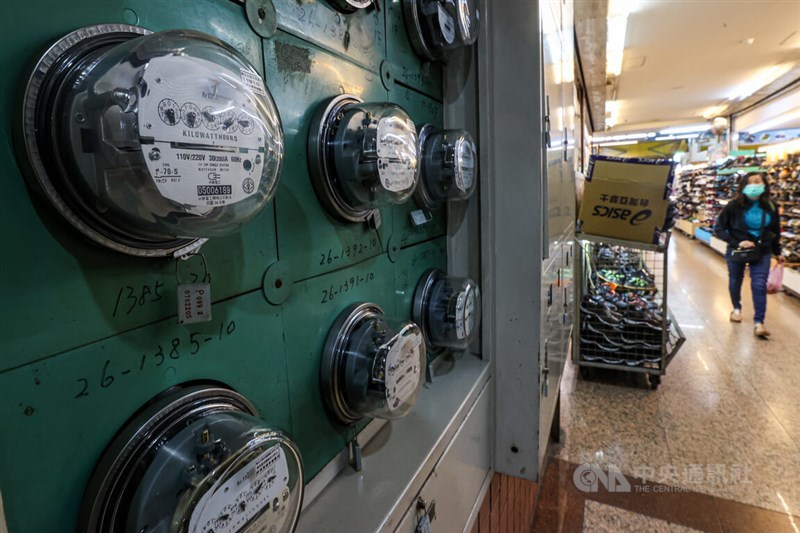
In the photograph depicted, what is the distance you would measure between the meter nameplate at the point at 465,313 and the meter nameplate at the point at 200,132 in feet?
2.48

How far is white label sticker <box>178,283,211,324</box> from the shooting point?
49 cm

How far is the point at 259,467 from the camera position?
465 mm

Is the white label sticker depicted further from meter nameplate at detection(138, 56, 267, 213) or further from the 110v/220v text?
meter nameplate at detection(138, 56, 267, 213)

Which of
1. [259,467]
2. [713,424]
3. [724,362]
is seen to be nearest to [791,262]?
[724,362]

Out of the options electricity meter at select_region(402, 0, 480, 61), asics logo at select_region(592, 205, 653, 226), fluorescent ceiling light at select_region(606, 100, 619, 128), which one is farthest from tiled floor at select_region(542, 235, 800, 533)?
fluorescent ceiling light at select_region(606, 100, 619, 128)

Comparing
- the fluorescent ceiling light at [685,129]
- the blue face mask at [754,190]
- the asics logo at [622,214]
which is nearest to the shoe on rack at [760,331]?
the blue face mask at [754,190]

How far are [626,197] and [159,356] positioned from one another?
280 cm

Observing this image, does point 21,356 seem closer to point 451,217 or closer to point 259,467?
point 259,467

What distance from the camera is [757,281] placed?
14.6 feet

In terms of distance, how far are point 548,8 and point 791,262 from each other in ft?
23.5

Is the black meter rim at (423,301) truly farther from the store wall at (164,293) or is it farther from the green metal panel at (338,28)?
the green metal panel at (338,28)

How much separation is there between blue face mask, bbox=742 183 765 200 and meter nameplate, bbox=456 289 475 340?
5053 mm

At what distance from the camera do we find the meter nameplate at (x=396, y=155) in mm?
736

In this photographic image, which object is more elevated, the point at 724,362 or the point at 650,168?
the point at 650,168
